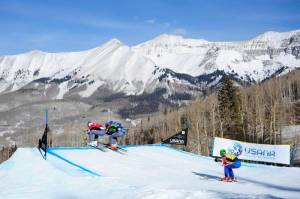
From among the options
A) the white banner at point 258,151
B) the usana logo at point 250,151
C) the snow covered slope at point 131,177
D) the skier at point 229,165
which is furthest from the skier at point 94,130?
the skier at point 229,165

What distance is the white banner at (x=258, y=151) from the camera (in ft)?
105

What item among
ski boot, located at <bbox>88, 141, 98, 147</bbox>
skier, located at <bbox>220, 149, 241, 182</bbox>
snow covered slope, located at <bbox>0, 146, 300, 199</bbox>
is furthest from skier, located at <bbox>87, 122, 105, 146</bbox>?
skier, located at <bbox>220, 149, 241, 182</bbox>

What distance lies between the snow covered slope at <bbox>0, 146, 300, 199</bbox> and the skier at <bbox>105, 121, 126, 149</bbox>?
1.34 meters

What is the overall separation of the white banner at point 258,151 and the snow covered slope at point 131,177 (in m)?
4.10

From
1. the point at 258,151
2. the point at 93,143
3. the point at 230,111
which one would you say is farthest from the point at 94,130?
the point at 230,111

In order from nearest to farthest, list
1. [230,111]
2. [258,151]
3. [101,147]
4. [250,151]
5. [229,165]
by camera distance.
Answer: [229,165] < [101,147] < [258,151] < [250,151] < [230,111]

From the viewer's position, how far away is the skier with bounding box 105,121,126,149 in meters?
30.1

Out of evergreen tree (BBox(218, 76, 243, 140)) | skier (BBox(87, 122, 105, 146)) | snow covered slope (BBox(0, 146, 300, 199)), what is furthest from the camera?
evergreen tree (BBox(218, 76, 243, 140))

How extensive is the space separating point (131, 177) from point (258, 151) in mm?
14968

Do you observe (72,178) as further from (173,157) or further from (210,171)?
(173,157)

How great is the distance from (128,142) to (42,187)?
9641cm

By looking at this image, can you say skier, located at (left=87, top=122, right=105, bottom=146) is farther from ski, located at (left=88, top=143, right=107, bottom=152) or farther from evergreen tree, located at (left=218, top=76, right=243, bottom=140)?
evergreen tree, located at (left=218, top=76, right=243, bottom=140)

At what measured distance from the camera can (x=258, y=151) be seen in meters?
33.3

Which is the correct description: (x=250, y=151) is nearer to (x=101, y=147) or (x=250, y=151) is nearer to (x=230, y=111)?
(x=101, y=147)
